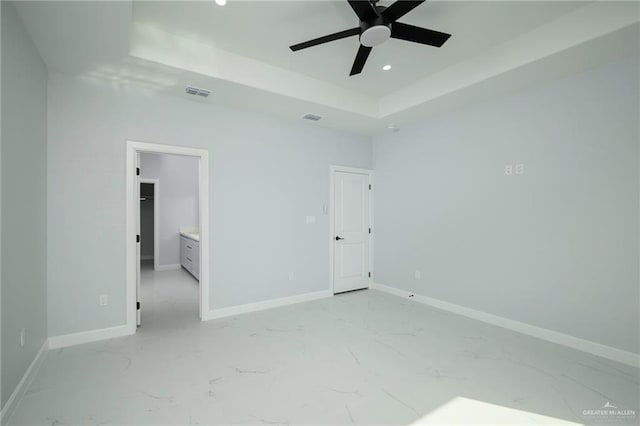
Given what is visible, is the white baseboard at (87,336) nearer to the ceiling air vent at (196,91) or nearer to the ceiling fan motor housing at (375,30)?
the ceiling air vent at (196,91)

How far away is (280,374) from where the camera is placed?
2500 millimetres

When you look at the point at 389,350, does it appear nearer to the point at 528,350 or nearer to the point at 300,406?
the point at 300,406

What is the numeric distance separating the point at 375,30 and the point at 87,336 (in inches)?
155

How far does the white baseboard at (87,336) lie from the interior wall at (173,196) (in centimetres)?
408

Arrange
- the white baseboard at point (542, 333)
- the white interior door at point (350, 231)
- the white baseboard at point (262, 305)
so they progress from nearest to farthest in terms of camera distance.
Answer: the white baseboard at point (542, 333) < the white baseboard at point (262, 305) < the white interior door at point (350, 231)

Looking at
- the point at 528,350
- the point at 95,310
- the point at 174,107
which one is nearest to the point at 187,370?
the point at 95,310

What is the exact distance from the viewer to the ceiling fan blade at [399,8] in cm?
205

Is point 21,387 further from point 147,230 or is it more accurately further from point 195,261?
point 147,230

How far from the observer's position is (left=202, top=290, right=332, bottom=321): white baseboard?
3796 mm

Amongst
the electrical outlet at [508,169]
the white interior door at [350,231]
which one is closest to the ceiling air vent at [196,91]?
the white interior door at [350,231]

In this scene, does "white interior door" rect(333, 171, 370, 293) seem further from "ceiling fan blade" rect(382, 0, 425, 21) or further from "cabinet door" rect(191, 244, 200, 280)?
"ceiling fan blade" rect(382, 0, 425, 21)

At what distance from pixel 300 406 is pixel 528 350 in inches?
93.0

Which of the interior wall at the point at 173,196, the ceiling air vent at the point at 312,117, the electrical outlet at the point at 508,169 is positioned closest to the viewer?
the electrical outlet at the point at 508,169

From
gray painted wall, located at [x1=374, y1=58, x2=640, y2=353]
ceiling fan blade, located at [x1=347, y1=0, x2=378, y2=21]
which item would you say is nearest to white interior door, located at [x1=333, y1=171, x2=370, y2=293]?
gray painted wall, located at [x1=374, y1=58, x2=640, y2=353]
